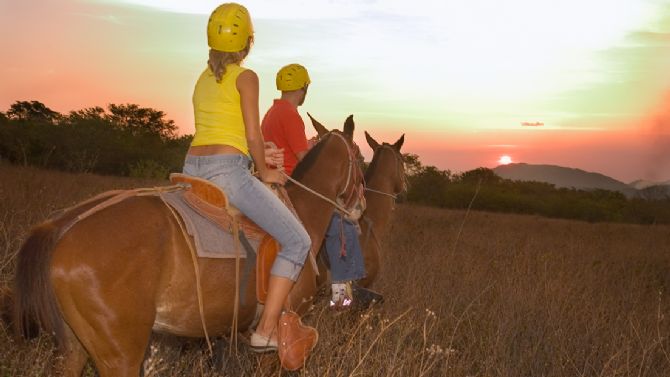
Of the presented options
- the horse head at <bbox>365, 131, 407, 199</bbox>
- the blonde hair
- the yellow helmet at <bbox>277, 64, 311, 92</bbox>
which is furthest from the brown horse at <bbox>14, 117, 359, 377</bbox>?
the horse head at <bbox>365, 131, 407, 199</bbox>

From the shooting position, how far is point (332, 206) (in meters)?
4.90

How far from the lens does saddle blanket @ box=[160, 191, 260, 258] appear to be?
12.2 ft

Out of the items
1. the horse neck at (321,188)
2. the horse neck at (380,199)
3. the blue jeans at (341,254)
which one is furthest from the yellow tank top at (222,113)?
the horse neck at (380,199)

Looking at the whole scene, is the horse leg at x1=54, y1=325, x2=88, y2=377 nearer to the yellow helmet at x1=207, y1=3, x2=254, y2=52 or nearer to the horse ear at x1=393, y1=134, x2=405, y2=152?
the yellow helmet at x1=207, y1=3, x2=254, y2=52

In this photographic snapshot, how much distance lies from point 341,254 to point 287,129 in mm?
1247

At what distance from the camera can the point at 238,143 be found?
3.98 m

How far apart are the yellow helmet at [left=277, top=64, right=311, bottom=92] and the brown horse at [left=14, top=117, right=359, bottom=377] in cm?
236

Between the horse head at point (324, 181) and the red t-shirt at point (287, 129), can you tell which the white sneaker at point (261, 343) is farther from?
the red t-shirt at point (287, 129)

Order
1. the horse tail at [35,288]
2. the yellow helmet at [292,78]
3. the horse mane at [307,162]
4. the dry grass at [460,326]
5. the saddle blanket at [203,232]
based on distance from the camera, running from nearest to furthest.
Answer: the horse tail at [35,288] → the saddle blanket at [203,232] → the dry grass at [460,326] → the horse mane at [307,162] → the yellow helmet at [292,78]

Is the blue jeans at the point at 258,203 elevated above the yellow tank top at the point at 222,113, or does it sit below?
below

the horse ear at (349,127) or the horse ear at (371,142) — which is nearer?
the horse ear at (349,127)

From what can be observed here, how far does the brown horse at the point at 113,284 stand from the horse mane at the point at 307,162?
119 cm

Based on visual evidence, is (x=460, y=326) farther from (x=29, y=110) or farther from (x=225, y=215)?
(x=29, y=110)

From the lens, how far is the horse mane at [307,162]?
4855 mm
